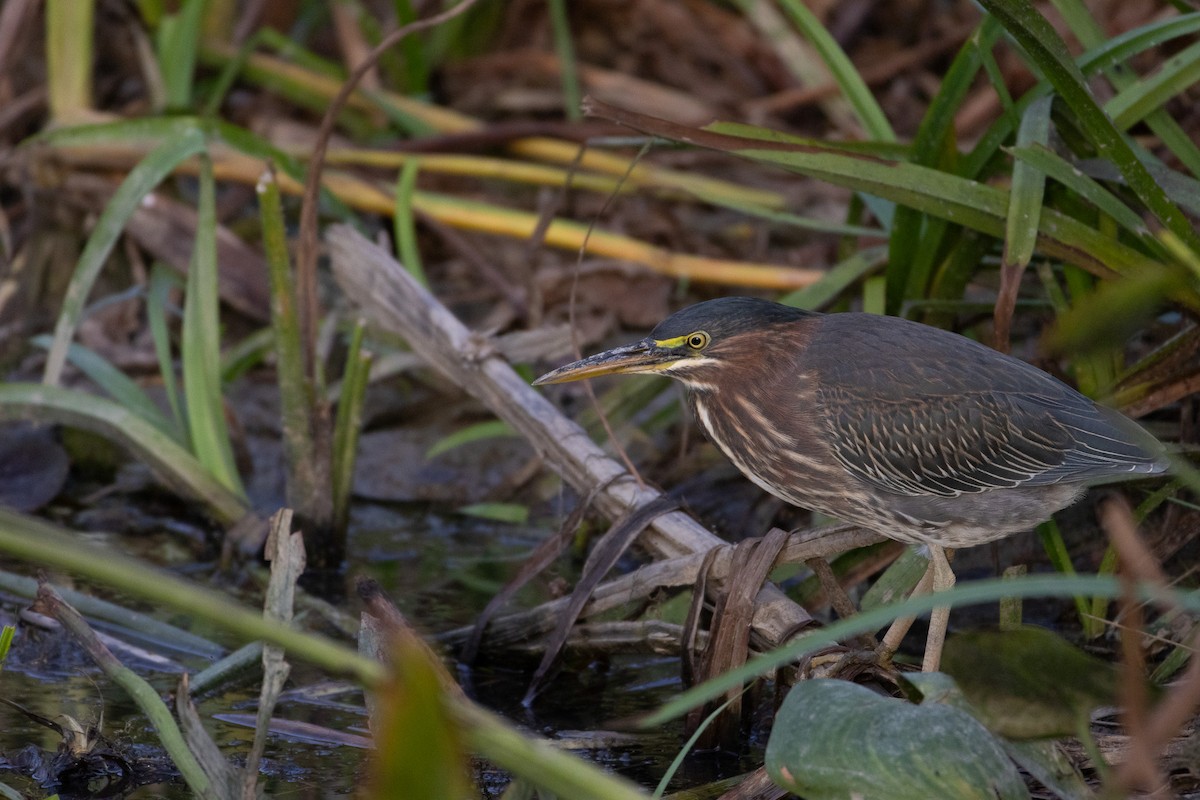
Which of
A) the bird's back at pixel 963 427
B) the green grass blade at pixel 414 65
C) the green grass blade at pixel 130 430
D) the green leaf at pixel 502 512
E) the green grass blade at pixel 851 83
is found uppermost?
the green grass blade at pixel 851 83

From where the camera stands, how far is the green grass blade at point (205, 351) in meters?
5.00

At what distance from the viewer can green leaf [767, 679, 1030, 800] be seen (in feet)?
8.34

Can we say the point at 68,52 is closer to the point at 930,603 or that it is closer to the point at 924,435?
the point at 924,435

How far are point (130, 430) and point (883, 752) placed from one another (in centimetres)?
341

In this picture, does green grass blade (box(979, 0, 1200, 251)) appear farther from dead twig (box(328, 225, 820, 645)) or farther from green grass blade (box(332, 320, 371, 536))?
green grass blade (box(332, 320, 371, 536))

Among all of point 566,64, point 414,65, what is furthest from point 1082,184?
point 414,65

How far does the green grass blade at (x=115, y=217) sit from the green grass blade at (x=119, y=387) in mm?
317

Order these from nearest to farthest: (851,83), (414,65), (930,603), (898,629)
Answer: (930,603)
(898,629)
(851,83)
(414,65)

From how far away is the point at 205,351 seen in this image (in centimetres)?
502

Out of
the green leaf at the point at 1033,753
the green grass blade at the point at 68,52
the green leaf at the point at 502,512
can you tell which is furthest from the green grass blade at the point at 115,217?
the green leaf at the point at 1033,753

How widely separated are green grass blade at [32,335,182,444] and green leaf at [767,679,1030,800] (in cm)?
323

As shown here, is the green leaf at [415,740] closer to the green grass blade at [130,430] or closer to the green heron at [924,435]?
the green heron at [924,435]

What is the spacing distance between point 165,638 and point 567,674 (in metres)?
1.26

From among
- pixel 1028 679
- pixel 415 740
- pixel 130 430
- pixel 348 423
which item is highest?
pixel 415 740
